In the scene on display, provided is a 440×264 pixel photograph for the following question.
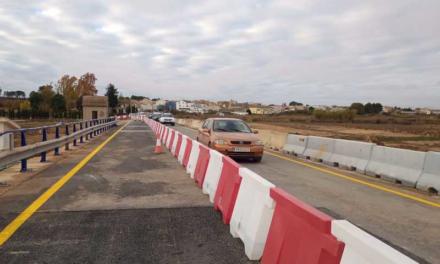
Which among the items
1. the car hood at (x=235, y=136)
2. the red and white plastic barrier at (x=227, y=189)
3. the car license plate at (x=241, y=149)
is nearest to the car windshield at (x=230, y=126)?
the car hood at (x=235, y=136)

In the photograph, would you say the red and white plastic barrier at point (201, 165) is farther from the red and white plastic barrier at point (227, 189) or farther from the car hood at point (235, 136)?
the car hood at point (235, 136)

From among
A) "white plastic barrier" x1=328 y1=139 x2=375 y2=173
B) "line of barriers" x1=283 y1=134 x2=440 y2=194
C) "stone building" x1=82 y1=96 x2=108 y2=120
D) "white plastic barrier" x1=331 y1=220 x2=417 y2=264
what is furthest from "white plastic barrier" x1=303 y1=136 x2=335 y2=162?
"stone building" x1=82 y1=96 x2=108 y2=120

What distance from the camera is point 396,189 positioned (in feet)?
29.3

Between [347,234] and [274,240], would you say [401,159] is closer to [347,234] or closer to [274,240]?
[274,240]

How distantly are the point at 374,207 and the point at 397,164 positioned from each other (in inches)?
141

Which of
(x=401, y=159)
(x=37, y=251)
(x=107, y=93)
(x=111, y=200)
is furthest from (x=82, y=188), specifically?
(x=107, y=93)

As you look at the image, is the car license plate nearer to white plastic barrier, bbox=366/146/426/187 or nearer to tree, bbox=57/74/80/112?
white plastic barrier, bbox=366/146/426/187

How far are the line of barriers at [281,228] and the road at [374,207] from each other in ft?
5.68

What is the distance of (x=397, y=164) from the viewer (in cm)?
1012

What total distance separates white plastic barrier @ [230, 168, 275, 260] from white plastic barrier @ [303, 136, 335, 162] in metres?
8.97

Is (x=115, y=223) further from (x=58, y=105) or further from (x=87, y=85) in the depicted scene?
(x=87, y=85)

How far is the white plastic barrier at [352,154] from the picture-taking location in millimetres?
11555

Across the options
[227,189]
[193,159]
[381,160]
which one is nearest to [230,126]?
[193,159]

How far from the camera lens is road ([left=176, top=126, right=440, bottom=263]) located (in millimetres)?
5109
